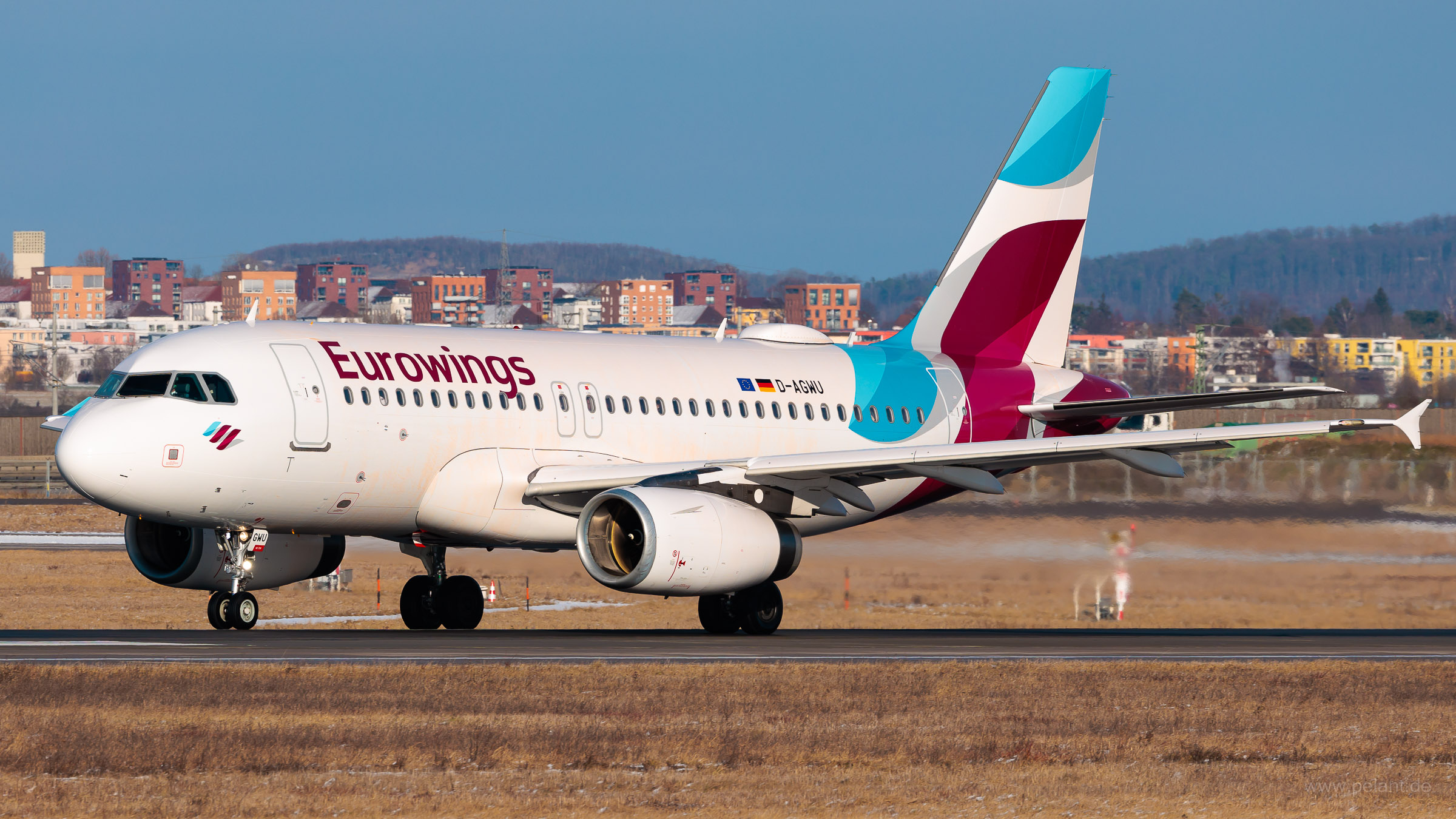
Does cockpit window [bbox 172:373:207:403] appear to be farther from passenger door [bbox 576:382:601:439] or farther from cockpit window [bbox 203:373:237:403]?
passenger door [bbox 576:382:601:439]

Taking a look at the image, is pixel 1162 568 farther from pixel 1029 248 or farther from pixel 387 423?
pixel 387 423

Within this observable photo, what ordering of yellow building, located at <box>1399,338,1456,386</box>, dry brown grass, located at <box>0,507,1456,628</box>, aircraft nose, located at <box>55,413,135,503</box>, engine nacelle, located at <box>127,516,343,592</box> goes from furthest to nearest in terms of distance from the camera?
yellow building, located at <box>1399,338,1456,386</box>, dry brown grass, located at <box>0,507,1456,628</box>, engine nacelle, located at <box>127,516,343,592</box>, aircraft nose, located at <box>55,413,135,503</box>

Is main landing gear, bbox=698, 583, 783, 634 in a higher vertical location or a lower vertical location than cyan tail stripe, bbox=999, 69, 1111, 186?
lower

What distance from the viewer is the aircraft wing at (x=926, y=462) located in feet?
88.9

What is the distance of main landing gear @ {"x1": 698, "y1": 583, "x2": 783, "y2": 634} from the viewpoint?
29.3 m

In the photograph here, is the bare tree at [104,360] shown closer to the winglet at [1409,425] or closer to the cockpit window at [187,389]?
the cockpit window at [187,389]

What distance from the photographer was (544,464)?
28234 mm

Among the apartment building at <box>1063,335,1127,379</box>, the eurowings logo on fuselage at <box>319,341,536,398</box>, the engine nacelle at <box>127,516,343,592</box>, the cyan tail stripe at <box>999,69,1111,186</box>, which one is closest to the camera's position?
the eurowings logo on fuselage at <box>319,341,536,398</box>

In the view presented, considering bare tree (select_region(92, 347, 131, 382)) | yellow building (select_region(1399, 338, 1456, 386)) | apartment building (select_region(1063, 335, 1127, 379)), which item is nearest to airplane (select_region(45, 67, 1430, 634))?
bare tree (select_region(92, 347, 131, 382))

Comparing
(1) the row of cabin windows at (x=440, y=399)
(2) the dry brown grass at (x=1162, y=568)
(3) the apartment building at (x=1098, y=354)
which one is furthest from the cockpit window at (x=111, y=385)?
(3) the apartment building at (x=1098, y=354)

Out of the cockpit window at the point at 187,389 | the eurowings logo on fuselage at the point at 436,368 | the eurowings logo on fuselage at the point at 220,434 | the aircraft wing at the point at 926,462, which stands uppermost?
the eurowings logo on fuselage at the point at 436,368

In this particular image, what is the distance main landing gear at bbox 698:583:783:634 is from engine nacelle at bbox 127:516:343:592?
6105 millimetres

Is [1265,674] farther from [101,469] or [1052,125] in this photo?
[1052,125]

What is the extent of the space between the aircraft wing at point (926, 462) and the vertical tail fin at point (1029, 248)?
7.59m
